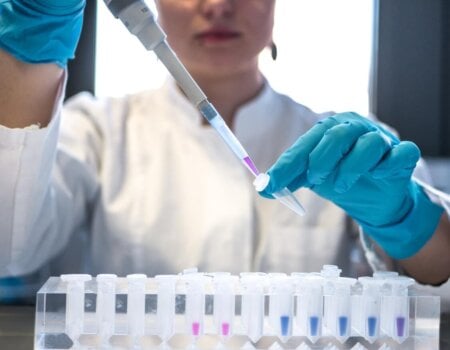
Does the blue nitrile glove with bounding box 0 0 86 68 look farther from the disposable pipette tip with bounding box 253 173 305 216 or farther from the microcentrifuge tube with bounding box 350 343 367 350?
the microcentrifuge tube with bounding box 350 343 367 350

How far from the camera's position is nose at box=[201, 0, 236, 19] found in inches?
48.8

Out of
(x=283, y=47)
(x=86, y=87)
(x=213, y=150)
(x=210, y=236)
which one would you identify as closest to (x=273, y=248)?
(x=210, y=236)

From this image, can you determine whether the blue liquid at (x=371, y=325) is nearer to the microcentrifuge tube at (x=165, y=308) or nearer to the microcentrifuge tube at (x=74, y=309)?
the microcentrifuge tube at (x=165, y=308)

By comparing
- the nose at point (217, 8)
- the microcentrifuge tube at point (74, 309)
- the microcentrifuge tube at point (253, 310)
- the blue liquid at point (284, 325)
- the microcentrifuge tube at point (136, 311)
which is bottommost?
the blue liquid at point (284, 325)

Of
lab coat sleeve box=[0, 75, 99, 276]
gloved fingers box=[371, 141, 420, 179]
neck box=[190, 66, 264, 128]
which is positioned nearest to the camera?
gloved fingers box=[371, 141, 420, 179]

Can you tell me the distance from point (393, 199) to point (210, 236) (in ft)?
1.23

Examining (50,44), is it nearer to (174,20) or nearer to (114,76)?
(174,20)

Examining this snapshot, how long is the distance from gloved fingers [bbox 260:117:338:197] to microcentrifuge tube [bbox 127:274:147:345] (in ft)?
0.67

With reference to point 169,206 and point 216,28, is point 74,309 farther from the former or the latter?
point 216,28

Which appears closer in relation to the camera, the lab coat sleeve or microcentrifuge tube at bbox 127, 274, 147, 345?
microcentrifuge tube at bbox 127, 274, 147, 345

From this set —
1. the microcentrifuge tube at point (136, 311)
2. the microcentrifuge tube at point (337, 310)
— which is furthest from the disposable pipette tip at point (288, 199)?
the microcentrifuge tube at point (136, 311)

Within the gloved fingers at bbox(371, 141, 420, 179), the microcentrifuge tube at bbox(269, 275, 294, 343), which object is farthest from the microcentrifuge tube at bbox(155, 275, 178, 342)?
the gloved fingers at bbox(371, 141, 420, 179)

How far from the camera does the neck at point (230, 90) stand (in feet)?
4.50

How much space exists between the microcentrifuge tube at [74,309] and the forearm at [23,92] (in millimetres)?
333
